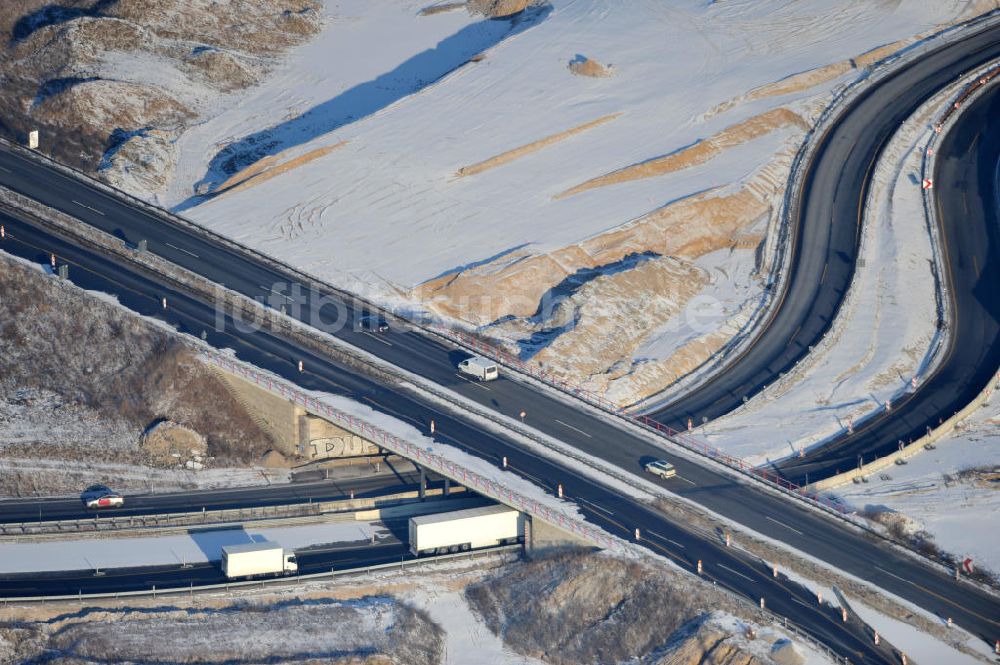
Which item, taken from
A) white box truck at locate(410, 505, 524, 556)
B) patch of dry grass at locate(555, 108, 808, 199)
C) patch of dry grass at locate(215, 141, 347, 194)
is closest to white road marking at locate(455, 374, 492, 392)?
white box truck at locate(410, 505, 524, 556)

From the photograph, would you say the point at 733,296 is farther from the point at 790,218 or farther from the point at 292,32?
the point at 292,32

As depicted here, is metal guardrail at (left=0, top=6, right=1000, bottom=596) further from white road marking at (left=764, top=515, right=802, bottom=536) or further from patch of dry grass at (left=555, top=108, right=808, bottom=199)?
white road marking at (left=764, top=515, right=802, bottom=536)

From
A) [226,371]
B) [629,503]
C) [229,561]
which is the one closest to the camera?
[229,561]

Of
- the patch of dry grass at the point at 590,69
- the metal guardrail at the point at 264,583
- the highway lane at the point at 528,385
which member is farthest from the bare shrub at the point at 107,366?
the patch of dry grass at the point at 590,69

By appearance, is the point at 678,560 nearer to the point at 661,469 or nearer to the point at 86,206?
the point at 661,469

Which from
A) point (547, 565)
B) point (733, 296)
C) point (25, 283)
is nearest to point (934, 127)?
point (733, 296)

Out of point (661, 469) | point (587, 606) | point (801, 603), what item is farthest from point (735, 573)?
point (661, 469)

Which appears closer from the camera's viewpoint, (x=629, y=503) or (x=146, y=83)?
(x=629, y=503)
